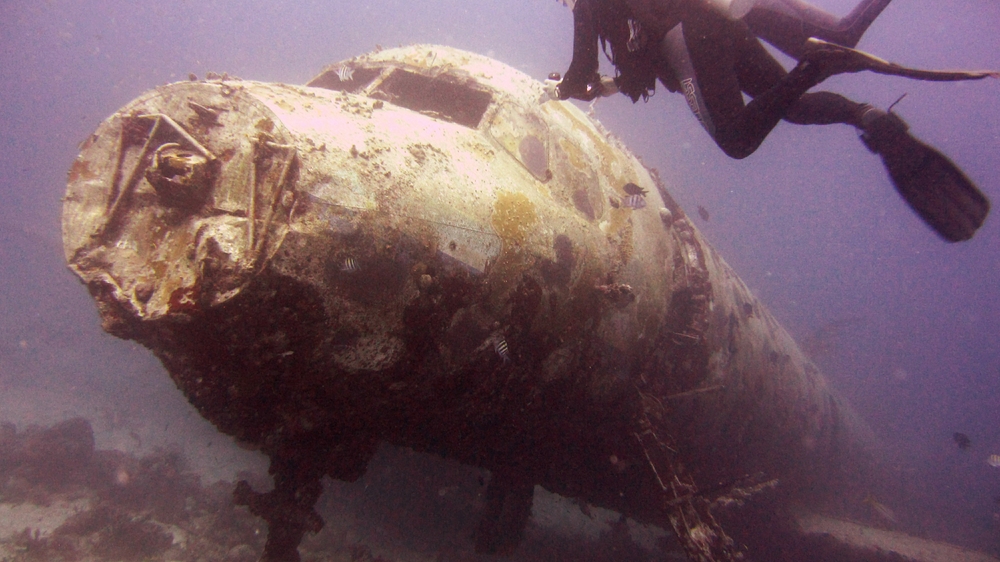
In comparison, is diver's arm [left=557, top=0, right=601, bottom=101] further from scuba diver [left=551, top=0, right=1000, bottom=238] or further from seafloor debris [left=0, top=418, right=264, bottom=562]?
seafloor debris [left=0, top=418, right=264, bottom=562]

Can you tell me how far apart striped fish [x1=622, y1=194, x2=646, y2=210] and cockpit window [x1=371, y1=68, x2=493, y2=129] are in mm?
1683

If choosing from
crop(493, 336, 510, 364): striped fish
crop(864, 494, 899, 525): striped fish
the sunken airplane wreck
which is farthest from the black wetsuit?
A: crop(864, 494, 899, 525): striped fish

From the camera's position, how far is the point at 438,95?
4984 millimetres

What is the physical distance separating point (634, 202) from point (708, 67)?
146 centimetres

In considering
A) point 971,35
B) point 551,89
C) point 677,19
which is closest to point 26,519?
point 551,89

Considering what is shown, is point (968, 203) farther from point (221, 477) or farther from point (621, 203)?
point (221, 477)

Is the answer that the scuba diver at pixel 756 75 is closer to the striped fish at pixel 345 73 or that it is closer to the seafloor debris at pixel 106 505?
the striped fish at pixel 345 73

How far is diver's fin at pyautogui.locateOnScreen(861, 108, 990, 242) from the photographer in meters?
3.15

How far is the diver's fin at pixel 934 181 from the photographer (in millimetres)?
3154

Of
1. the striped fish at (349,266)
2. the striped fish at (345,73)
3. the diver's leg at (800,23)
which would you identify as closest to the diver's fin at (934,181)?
the diver's leg at (800,23)

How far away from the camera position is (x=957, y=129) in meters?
85.8

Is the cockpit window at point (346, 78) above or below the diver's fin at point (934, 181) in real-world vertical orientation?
below

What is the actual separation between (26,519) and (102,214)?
13669mm

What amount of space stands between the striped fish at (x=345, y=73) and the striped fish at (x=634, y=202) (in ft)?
10.9
